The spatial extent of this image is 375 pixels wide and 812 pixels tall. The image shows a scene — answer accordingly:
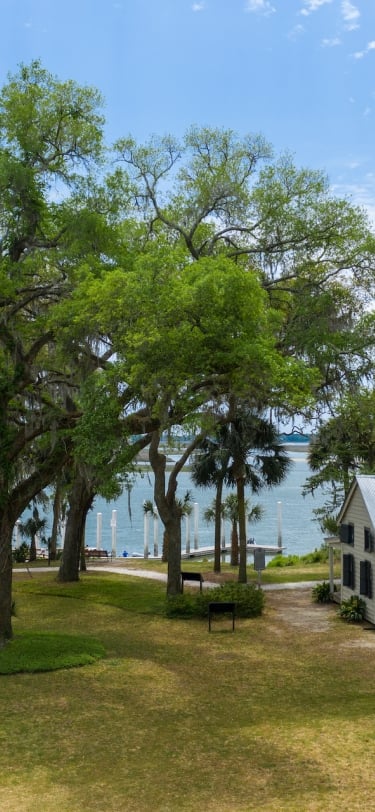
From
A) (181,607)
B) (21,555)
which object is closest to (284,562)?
(21,555)

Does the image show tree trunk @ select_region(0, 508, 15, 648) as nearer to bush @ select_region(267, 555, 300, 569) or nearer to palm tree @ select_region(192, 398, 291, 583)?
palm tree @ select_region(192, 398, 291, 583)

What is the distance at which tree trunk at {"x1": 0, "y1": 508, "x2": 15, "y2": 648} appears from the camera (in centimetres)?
1888

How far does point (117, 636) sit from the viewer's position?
20.7 m

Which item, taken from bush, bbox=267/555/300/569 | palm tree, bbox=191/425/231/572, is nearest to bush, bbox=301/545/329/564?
bush, bbox=267/555/300/569

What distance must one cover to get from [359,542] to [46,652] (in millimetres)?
9999

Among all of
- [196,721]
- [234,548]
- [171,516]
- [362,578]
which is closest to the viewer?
[196,721]

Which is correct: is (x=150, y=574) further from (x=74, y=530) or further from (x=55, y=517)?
(x=55, y=517)

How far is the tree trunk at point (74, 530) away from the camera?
30.6 m

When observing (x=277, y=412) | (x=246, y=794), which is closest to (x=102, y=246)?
(x=277, y=412)

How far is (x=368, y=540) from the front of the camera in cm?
2212

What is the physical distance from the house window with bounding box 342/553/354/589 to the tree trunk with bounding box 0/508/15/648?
10.4m

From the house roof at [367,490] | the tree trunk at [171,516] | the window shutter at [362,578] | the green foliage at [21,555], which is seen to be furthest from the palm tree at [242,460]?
the green foliage at [21,555]

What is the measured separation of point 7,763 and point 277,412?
1292 centimetres

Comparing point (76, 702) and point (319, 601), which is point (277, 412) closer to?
point (319, 601)
